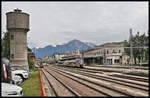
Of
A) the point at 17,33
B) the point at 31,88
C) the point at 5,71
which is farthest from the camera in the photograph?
the point at 17,33

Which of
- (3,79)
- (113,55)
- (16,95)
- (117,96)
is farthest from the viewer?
(113,55)

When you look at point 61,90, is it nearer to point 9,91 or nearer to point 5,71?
point 5,71

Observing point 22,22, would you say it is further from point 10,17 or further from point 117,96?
point 117,96

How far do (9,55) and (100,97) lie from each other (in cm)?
2931

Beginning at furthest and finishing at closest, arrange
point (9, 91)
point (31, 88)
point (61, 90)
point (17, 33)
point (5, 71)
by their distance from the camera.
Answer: point (17, 33) → point (31, 88) → point (61, 90) → point (5, 71) → point (9, 91)

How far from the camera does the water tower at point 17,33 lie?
117 ft

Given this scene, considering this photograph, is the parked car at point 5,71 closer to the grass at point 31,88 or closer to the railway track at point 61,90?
the grass at point 31,88

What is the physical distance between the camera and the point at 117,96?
12242 millimetres

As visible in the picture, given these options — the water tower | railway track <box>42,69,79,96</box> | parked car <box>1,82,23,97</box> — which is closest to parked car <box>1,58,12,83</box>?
parked car <box>1,82,23,97</box>

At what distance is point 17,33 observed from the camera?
3616cm

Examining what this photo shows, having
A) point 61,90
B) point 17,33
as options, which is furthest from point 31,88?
point 17,33

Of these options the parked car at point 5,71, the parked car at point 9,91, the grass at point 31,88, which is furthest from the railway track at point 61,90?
the parked car at point 9,91

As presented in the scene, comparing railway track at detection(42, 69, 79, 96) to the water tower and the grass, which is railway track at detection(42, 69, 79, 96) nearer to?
the grass

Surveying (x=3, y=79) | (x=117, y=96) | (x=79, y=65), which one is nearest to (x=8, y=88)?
(x=3, y=79)
